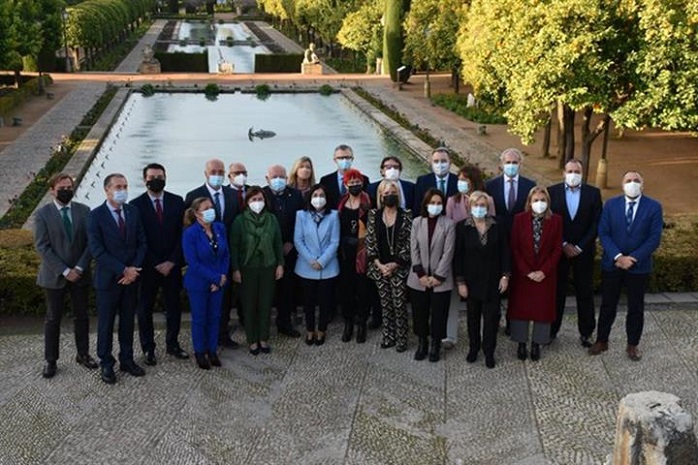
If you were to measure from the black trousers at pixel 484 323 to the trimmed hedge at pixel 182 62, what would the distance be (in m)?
37.2

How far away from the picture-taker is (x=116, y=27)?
48.3 metres

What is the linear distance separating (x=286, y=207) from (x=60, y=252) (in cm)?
205

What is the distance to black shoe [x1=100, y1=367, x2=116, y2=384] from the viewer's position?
20.8ft

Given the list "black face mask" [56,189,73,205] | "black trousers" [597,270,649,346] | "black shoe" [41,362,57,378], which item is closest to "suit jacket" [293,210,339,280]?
"black face mask" [56,189,73,205]

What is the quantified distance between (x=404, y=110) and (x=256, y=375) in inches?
825

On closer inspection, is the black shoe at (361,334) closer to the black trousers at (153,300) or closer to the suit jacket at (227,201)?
the suit jacket at (227,201)

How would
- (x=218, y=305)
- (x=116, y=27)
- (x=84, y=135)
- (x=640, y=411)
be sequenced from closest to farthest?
(x=640, y=411) < (x=218, y=305) < (x=84, y=135) < (x=116, y=27)

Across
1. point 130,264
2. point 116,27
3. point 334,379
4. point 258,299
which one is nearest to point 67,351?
point 130,264

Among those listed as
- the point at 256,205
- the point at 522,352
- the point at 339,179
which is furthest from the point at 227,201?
the point at 522,352

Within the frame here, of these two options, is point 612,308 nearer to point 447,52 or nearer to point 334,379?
point 334,379

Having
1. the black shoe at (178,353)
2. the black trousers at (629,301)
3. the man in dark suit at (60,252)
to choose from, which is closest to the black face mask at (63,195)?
the man in dark suit at (60,252)

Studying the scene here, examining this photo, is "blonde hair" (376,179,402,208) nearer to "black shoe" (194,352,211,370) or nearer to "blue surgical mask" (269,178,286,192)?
"blue surgical mask" (269,178,286,192)

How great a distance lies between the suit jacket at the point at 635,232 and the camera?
6.53 m

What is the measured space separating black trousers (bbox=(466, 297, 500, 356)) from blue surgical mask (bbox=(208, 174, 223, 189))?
2.46 m
